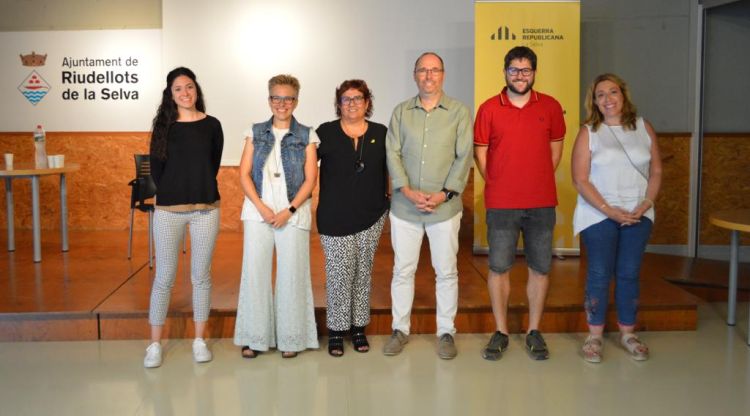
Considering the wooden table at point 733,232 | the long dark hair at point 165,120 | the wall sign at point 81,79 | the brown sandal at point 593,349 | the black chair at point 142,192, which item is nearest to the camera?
the long dark hair at point 165,120

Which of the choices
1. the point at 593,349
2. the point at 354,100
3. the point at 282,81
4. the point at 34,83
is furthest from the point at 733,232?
the point at 34,83

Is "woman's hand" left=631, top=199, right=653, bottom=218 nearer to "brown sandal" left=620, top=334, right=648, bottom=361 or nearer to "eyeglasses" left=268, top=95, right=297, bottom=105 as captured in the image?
"brown sandal" left=620, top=334, right=648, bottom=361

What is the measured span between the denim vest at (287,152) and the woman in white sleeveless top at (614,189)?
4.84 feet

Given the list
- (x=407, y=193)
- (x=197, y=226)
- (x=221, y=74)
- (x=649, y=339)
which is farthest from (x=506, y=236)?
(x=221, y=74)

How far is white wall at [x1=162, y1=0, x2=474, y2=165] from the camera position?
263 inches

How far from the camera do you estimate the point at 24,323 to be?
4.22m

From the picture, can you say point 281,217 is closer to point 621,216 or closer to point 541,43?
point 621,216

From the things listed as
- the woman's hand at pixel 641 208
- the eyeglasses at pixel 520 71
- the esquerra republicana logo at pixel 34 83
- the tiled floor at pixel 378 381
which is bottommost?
the tiled floor at pixel 378 381

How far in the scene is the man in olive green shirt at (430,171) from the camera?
3.77m

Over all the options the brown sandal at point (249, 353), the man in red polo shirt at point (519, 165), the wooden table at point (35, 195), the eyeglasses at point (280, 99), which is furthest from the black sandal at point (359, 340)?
the wooden table at point (35, 195)

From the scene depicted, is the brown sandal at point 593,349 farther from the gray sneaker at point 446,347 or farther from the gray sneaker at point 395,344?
the gray sneaker at point 395,344

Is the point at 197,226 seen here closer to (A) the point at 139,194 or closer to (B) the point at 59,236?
(A) the point at 139,194

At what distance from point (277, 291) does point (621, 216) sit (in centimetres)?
186

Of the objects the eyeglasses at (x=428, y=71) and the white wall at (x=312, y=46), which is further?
the white wall at (x=312, y=46)
